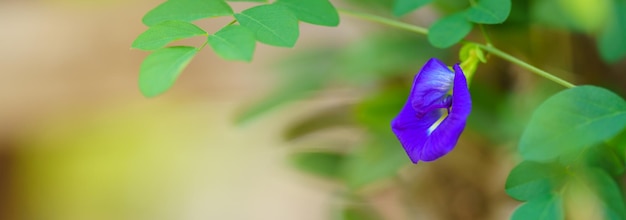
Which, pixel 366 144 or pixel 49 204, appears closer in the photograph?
pixel 366 144

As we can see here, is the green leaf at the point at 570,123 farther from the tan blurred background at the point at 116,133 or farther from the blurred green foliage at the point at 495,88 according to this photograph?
the tan blurred background at the point at 116,133

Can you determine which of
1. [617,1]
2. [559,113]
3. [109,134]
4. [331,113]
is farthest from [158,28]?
[109,134]

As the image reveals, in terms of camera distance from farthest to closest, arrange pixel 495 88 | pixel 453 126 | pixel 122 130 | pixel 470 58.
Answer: pixel 122 130 → pixel 495 88 → pixel 470 58 → pixel 453 126

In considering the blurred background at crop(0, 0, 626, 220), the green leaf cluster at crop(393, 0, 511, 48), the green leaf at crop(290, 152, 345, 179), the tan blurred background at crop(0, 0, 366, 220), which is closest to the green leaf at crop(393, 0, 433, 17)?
the green leaf cluster at crop(393, 0, 511, 48)

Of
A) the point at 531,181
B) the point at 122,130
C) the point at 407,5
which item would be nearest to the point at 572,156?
the point at 531,181

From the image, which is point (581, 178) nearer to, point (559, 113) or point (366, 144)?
point (559, 113)

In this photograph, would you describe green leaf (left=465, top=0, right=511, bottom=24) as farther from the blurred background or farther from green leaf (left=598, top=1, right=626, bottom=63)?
the blurred background

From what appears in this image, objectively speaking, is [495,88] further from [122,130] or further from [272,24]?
[122,130]
